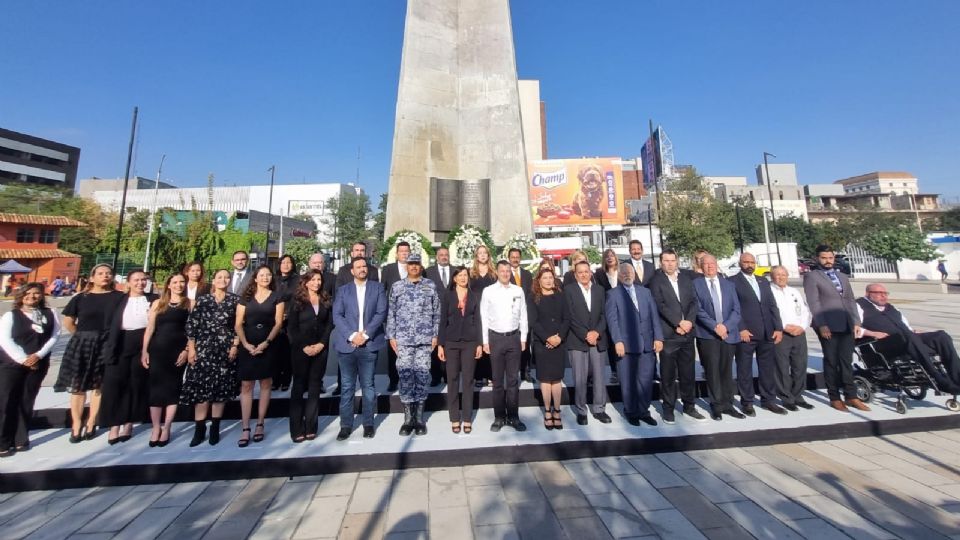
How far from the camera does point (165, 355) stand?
3709mm

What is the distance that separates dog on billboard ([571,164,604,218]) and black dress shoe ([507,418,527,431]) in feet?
140

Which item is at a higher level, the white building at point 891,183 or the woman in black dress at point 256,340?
the white building at point 891,183

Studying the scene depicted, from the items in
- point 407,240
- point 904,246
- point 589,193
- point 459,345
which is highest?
point 589,193

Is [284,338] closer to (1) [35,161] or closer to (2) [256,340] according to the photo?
(2) [256,340]

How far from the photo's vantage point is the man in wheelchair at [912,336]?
421cm

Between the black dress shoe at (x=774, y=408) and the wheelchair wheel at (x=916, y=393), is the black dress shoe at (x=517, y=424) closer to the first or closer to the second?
the black dress shoe at (x=774, y=408)

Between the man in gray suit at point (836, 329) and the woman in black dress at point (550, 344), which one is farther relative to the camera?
the man in gray suit at point (836, 329)

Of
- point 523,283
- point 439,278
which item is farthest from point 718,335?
point 439,278

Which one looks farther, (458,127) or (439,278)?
(458,127)

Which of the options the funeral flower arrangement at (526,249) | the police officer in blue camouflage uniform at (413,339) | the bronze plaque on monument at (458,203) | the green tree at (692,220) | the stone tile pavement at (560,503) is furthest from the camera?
the green tree at (692,220)

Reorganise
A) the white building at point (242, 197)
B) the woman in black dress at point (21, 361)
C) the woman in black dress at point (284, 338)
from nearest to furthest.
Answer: the woman in black dress at point (21, 361) < the woman in black dress at point (284, 338) < the white building at point (242, 197)

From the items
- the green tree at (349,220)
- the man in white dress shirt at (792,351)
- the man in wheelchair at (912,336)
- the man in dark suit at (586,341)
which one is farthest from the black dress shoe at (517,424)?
the green tree at (349,220)

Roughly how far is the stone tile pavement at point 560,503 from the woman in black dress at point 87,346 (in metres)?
0.90

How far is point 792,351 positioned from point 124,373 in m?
7.27
